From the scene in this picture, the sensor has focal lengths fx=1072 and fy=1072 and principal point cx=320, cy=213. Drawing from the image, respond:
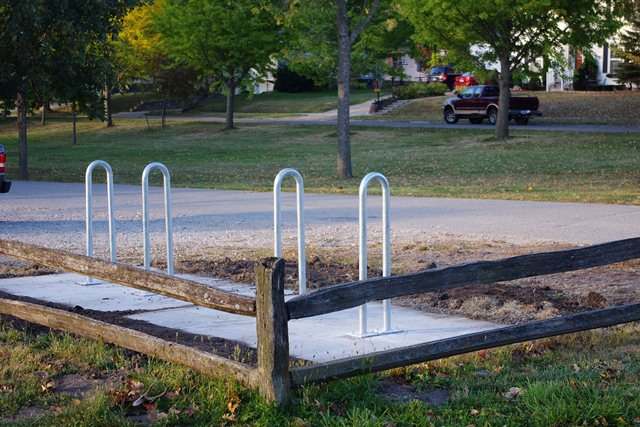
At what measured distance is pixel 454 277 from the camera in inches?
266

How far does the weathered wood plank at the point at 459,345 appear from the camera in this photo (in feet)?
20.1

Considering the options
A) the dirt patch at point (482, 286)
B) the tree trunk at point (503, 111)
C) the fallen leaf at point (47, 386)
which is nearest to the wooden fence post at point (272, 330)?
the fallen leaf at point (47, 386)

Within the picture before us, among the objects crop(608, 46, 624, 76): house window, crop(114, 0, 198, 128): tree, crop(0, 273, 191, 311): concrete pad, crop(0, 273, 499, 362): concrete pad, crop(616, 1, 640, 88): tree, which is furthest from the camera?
crop(608, 46, 624, 76): house window

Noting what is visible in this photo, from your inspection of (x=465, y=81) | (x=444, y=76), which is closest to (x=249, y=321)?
(x=465, y=81)

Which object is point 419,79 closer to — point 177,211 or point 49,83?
point 49,83

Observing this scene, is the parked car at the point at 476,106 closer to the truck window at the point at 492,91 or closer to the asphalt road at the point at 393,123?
the truck window at the point at 492,91

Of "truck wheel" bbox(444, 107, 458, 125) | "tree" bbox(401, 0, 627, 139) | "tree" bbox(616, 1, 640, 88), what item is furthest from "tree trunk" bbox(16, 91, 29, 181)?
"tree" bbox(616, 1, 640, 88)

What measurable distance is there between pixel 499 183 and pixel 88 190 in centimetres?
1410

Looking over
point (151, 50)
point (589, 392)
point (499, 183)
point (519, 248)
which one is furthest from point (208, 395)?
point (151, 50)

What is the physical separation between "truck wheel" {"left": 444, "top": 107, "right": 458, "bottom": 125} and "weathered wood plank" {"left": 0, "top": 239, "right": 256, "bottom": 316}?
38.6 metres

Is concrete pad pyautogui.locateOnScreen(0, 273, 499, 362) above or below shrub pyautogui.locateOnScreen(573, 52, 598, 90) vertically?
below

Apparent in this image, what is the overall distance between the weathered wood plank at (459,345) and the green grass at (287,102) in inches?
2002

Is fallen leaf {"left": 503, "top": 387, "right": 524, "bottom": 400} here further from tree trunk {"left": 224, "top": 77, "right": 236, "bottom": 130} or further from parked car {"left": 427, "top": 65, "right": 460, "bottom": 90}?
parked car {"left": 427, "top": 65, "right": 460, "bottom": 90}

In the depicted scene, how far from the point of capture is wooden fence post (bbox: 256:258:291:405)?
587cm
